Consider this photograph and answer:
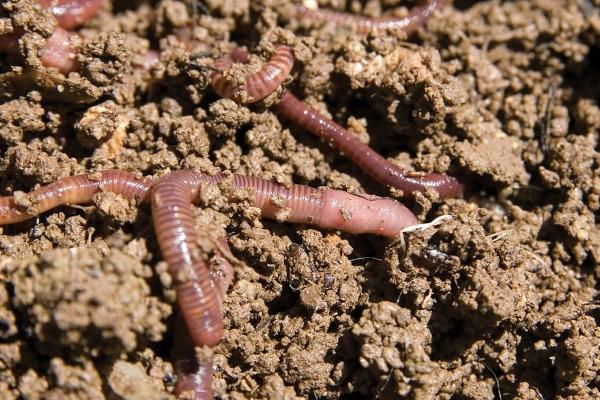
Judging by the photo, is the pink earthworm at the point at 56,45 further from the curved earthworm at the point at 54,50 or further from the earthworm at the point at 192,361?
the earthworm at the point at 192,361

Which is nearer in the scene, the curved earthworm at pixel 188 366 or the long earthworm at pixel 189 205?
the long earthworm at pixel 189 205

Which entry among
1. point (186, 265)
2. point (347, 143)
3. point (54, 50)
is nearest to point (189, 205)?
point (186, 265)

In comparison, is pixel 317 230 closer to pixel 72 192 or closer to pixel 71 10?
pixel 72 192

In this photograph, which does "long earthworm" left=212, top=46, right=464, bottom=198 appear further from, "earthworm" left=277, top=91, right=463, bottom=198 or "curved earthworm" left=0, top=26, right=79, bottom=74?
"curved earthworm" left=0, top=26, right=79, bottom=74

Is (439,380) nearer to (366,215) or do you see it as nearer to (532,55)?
(366,215)

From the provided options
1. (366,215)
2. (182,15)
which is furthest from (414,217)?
(182,15)

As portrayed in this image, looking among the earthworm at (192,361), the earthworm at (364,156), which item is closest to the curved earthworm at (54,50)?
the earthworm at (364,156)

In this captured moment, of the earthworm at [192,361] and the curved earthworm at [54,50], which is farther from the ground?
the curved earthworm at [54,50]
